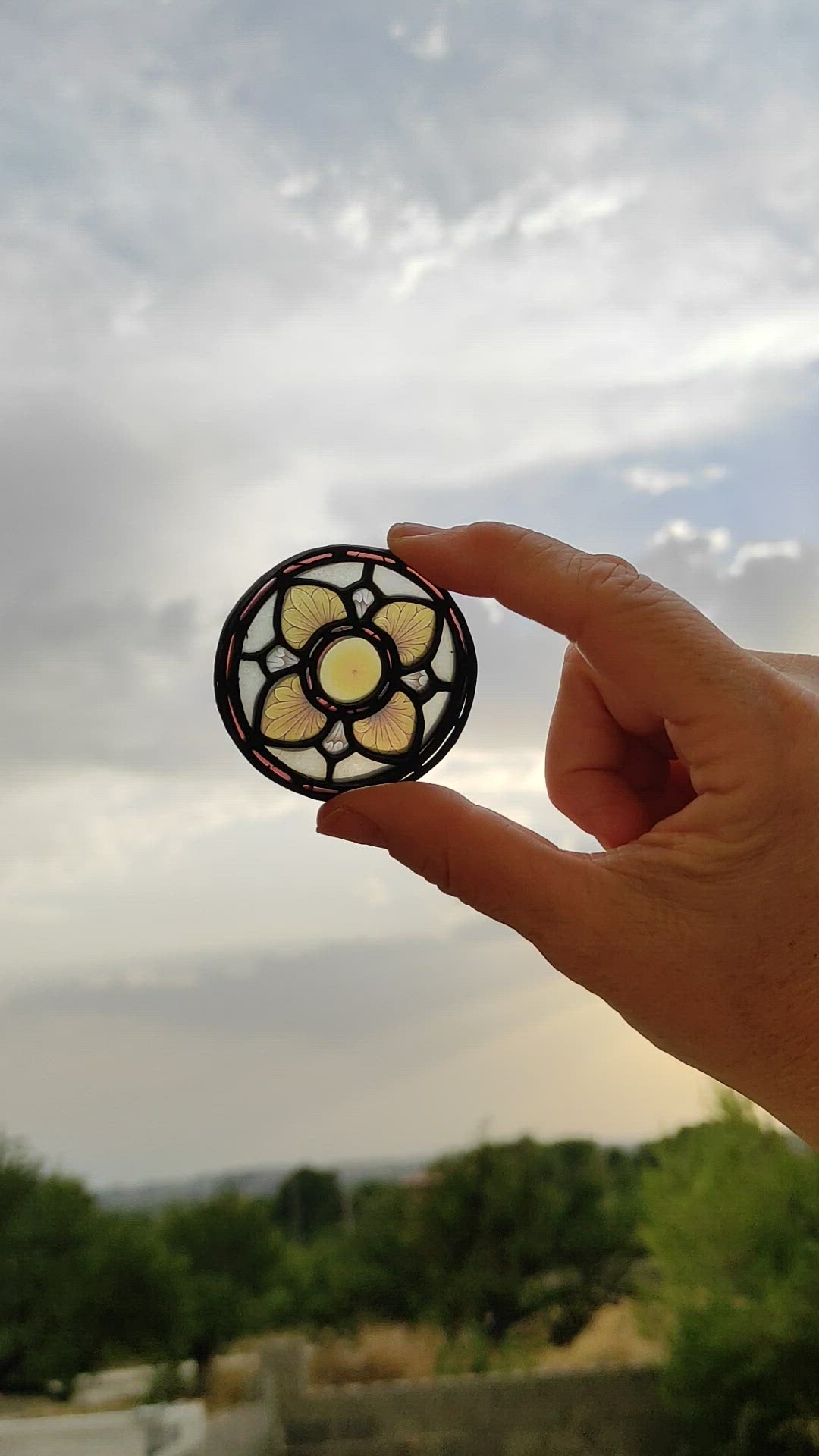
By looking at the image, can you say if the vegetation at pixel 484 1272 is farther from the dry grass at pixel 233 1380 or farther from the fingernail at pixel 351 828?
the fingernail at pixel 351 828

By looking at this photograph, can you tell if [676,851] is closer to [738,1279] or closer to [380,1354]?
[738,1279]

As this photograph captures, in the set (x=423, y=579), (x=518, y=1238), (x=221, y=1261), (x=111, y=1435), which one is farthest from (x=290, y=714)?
(x=518, y=1238)

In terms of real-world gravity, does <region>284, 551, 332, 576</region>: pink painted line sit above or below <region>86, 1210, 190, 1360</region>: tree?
above

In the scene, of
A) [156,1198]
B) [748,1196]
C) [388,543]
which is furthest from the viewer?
[156,1198]

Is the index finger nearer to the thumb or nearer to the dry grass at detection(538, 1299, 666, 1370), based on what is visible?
the thumb

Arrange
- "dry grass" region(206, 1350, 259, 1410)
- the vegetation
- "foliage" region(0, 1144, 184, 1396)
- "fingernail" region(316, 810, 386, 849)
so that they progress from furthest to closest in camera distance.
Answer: "dry grass" region(206, 1350, 259, 1410) < "foliage" region(0, 1144, 184, 1396) < the vegetation < "fingernail" region(316, 810, 386, 849)

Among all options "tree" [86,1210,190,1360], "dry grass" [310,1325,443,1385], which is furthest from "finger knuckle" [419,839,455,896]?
"dry grass" [310,1325,443,1385]

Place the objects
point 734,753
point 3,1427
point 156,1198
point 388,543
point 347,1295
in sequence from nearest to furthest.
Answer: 1. point 734,753
2. point 388,543
3. point 3,1427
4. point 156,1198
5. point 347,1295

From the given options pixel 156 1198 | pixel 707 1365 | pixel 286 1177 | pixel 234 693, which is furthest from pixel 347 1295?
pixel 234 693

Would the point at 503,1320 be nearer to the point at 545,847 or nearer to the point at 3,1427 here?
the point at 3,1427
